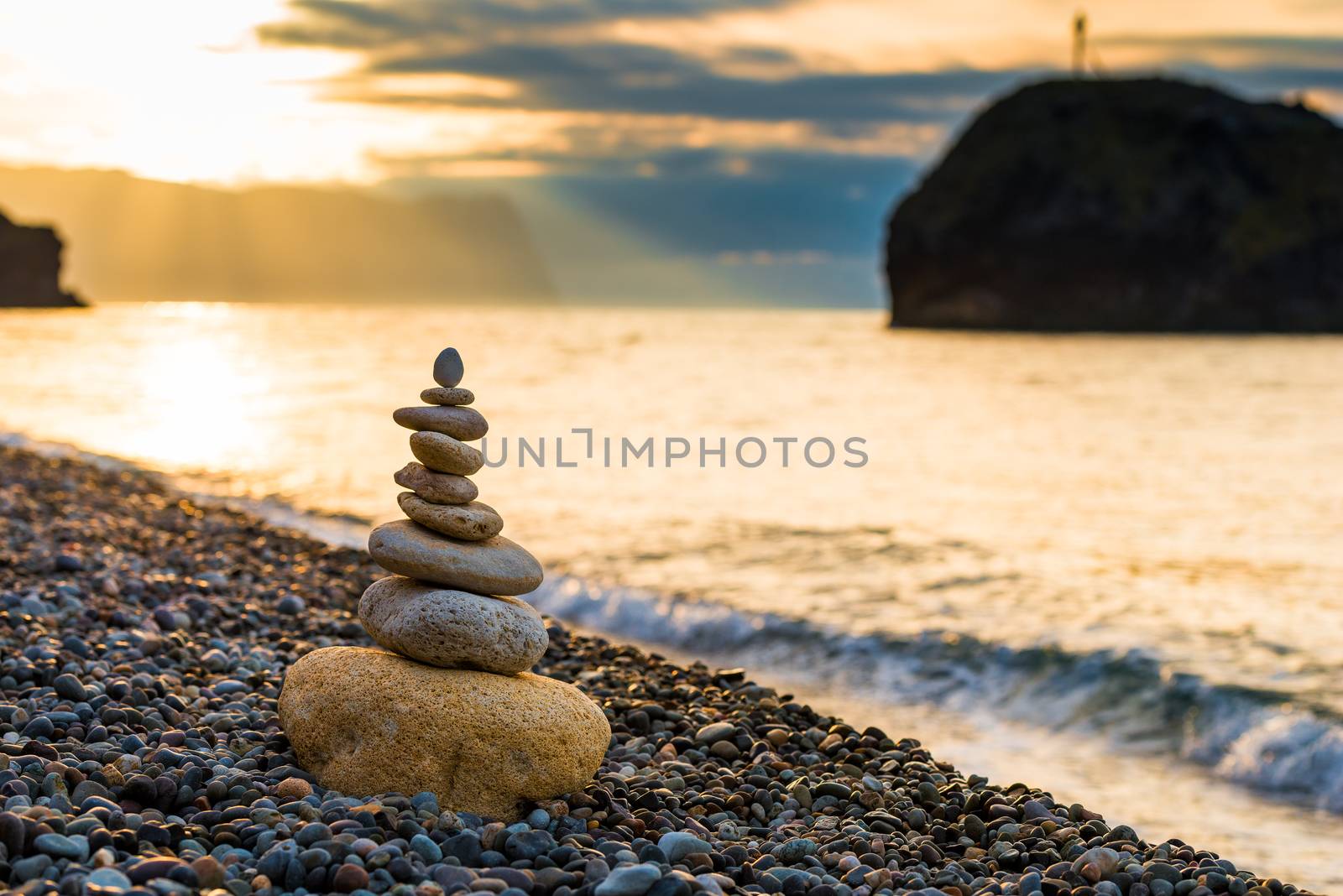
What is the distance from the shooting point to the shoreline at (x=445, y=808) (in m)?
4.50

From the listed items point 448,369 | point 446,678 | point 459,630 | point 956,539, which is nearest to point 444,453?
point 448,369

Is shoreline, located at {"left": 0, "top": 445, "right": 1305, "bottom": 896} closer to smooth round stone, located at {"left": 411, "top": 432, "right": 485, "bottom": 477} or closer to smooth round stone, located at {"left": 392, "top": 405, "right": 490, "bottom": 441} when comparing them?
smooth round stone, located at {"left": 411, "top": 432, "right": 485, "bottom": 477}

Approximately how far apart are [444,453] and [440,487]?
18cm

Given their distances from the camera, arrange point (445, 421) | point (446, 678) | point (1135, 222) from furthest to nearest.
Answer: point (1135, 222)
point (445, 421)
point (446, 678)

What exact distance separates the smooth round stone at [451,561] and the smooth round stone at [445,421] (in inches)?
20.9

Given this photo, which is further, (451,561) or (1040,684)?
(1040,684)

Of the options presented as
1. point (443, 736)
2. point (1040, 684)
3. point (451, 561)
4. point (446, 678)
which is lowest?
point (1040, 684)

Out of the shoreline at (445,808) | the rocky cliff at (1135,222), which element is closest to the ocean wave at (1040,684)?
the shoreline at (445,808)

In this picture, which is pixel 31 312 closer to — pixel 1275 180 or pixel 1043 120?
pixel 1043 120

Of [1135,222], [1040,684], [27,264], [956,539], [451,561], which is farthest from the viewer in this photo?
[27,264]

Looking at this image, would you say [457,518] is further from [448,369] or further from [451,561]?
[448,369]

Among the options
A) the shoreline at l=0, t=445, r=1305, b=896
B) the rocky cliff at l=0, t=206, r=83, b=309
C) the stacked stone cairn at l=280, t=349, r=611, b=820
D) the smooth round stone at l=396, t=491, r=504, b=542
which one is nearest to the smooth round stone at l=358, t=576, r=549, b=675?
the stacked stone cairn at l=280, t=349, r=611, b=820

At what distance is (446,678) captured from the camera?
229 inches

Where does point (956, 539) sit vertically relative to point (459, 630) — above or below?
below
